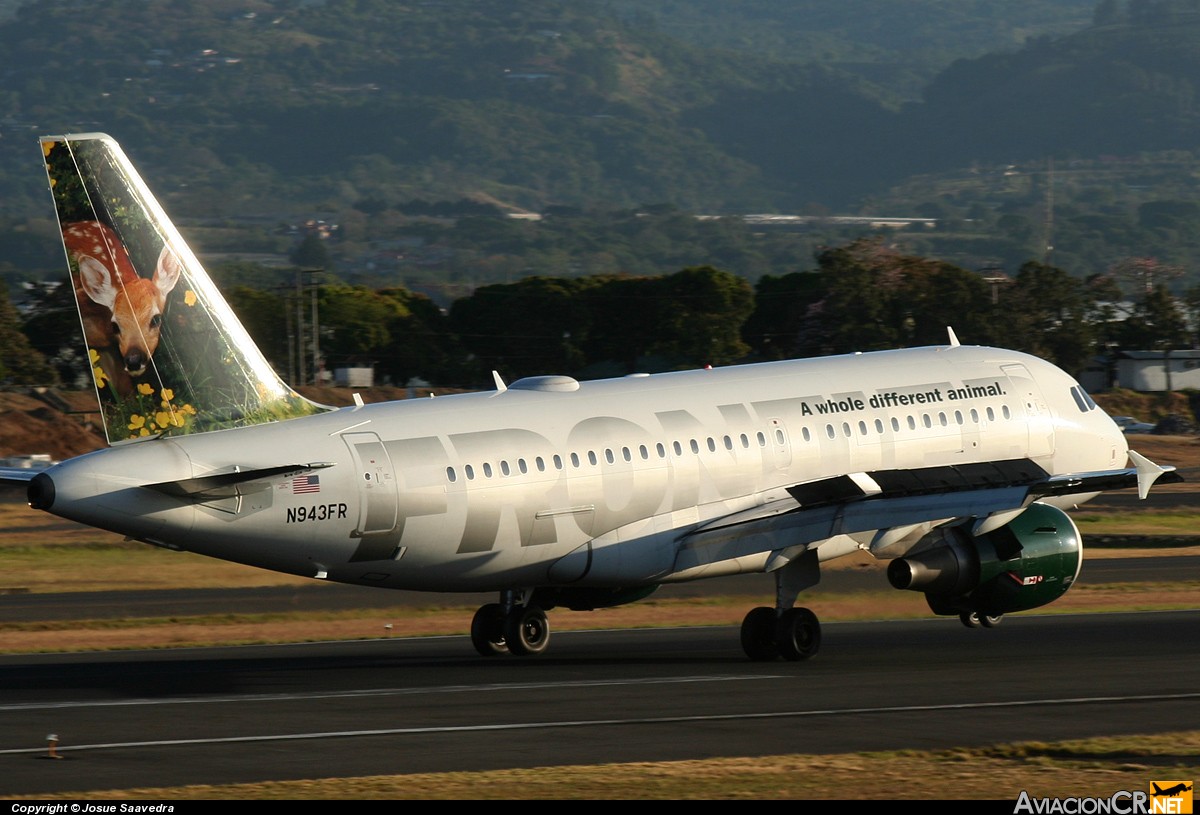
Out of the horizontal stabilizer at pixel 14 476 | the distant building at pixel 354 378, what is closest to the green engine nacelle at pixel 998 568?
the horizontal stabilizer at pixel 14 476

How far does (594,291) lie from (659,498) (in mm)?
128693

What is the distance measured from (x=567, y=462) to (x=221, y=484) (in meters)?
6.84

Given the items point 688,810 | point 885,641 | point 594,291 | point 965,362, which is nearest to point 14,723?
point 688,810

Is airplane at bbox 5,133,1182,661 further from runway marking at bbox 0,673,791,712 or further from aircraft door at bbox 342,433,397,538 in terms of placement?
runway marking at bbox 0,673,791,712

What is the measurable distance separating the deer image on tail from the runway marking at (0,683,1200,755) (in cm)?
711

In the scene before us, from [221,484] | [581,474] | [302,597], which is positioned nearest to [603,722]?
[221,484]

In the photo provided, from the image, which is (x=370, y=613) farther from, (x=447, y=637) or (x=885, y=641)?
(x=885, y=641)

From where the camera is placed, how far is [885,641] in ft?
124

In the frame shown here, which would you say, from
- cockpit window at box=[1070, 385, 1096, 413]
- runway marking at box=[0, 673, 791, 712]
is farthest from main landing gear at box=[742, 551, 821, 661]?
cockpit window at box=[1070, 385, 1096, 413]

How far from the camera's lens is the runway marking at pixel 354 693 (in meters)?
28.2

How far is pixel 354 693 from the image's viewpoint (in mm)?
29578

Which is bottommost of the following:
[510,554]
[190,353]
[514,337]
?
[510,554]

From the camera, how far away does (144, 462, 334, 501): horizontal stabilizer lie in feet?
92.5

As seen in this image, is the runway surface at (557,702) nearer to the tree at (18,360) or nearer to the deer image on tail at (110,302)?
the deer image on tail at (110,302)
